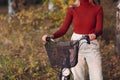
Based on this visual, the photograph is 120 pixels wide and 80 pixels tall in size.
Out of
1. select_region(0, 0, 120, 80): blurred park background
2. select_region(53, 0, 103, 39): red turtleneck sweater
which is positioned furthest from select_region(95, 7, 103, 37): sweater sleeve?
select_region(0, 0, 120, 80): blurred park background

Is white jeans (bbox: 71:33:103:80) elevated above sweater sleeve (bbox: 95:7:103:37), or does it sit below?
below

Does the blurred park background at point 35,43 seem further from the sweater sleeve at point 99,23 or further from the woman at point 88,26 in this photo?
the sweater sleeve at point 99,23

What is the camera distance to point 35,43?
11711 mm

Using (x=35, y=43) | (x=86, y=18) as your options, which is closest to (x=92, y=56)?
(x=86, y=18)

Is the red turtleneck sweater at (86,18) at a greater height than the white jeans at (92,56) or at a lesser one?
greater

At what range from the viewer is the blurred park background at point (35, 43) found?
9305 millimetres

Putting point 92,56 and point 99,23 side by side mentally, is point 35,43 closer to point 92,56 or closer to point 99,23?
point 92,56

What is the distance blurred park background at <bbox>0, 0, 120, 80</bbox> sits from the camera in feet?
30.5

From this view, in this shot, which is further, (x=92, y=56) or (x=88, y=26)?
(x=92, y=56)

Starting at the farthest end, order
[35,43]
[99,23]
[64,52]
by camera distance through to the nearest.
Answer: [35,43] < [99,23] < [64,52]

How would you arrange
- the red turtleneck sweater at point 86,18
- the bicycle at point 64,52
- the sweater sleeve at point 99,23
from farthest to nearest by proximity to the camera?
the red turtleneck sweater at point 86,18 → the sweater sleeve at point 99,23 → the bicycle at point 64,52

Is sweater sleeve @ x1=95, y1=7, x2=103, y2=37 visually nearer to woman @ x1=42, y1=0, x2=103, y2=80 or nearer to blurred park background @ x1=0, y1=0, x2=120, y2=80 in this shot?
woman @ x1=42, y1=0, x2=103, y2=80

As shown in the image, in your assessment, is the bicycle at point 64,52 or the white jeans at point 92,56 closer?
the bicycle at point 64,52

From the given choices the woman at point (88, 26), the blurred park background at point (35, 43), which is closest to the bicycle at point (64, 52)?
the woman at point (88, 26)
